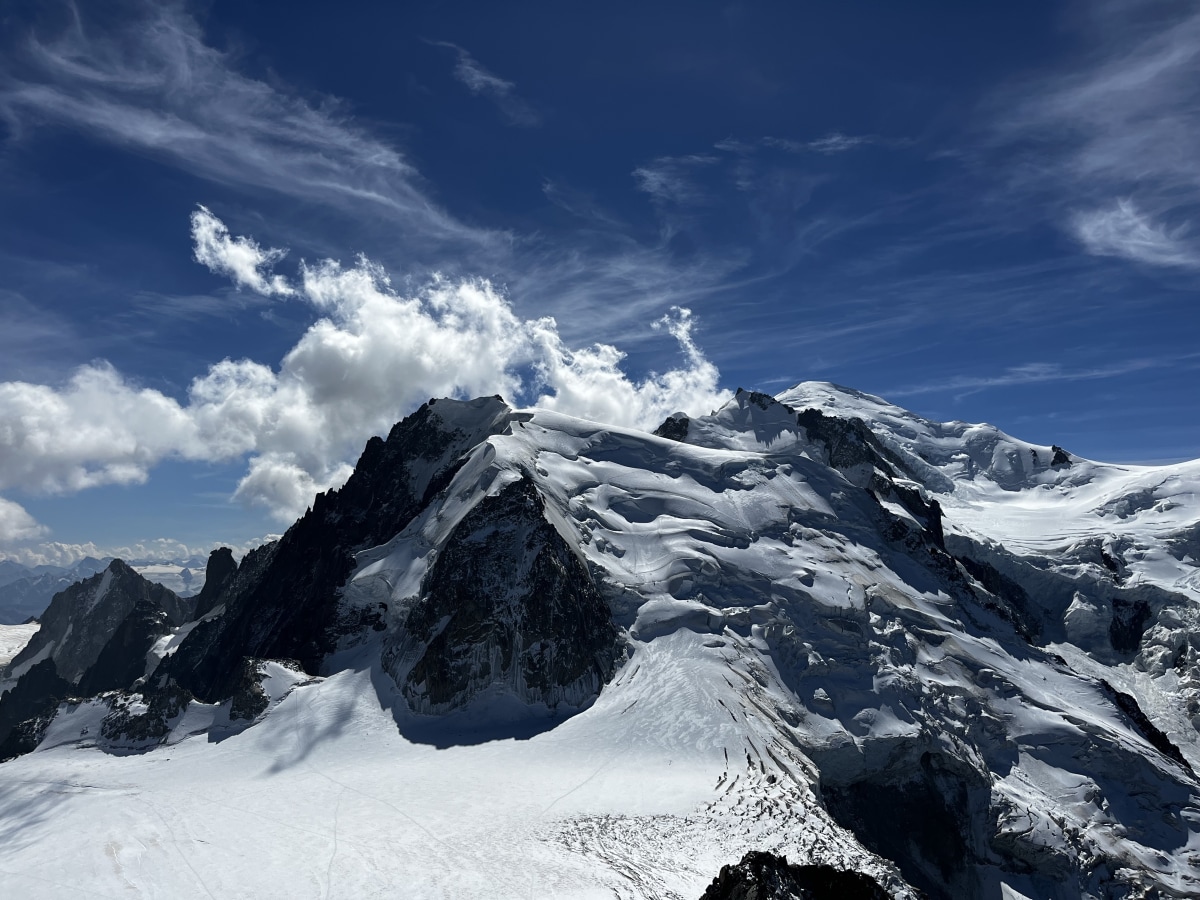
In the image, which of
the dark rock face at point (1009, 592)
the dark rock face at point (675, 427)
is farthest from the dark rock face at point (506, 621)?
the dark rock face at point (1009, 592)

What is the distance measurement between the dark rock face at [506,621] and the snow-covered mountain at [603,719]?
281 millimetres

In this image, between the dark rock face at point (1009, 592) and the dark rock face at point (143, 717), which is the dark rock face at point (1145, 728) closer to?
the dark rock face at point (1009, 592)

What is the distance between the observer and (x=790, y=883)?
26859 mm

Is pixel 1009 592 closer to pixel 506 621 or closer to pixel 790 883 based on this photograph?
pixel 506 621

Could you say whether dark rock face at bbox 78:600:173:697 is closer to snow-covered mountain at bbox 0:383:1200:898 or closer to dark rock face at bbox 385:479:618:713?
snow-covered mountain at bbox 0:383:1200:898

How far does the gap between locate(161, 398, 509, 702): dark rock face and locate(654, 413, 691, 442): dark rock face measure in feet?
111

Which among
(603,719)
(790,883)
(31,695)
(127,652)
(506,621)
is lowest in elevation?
(790,883)

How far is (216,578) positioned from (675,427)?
111207 mm

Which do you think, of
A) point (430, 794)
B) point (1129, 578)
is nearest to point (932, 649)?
point (430, 794)

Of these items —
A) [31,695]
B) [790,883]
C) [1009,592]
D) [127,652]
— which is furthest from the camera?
[31,695]

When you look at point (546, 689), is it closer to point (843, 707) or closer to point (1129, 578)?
point (843, 707)

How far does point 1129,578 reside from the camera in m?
152

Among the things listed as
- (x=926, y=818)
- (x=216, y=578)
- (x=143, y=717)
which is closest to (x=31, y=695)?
(x=216, y=578)

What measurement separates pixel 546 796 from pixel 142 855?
23.6 m
